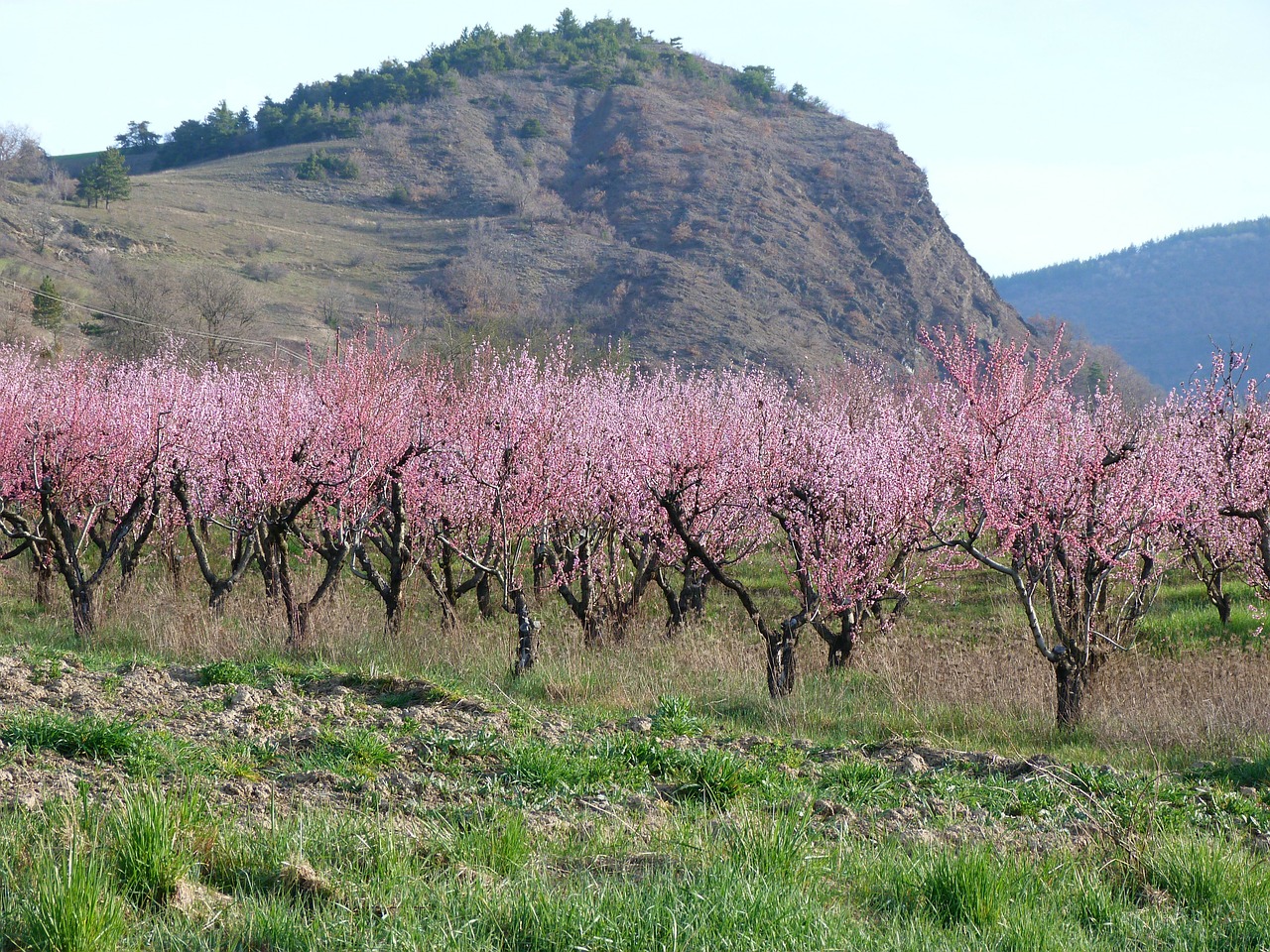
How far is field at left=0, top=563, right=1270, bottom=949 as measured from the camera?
10.6 feet

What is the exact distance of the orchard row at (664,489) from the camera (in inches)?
359

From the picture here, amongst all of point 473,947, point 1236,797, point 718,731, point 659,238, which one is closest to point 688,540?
point 718,731

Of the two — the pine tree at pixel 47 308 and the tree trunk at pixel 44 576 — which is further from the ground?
the pine tree at pixel 47 308

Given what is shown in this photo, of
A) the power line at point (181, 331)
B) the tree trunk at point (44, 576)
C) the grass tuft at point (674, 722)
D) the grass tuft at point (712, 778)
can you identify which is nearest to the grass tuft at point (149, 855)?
the grass tuft at point (712, 778)

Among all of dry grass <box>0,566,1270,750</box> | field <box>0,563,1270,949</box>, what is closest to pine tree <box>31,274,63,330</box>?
dry grass <box>0,566,1270,750</box>

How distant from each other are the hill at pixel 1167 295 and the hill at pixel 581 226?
153ft

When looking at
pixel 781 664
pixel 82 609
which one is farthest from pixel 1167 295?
pixel 82 609

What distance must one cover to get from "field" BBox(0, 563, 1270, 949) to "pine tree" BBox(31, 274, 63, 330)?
121 ft

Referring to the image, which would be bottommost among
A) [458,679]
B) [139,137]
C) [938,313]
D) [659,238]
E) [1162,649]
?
[1162,649]

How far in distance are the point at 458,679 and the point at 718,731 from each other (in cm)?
300

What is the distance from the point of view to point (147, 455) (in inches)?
557

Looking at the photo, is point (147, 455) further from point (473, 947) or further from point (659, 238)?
point (659, 238)

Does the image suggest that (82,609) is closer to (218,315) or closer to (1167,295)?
(218,315)

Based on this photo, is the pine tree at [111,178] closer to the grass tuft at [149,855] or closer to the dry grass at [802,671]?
the dry grass at [802,671]
